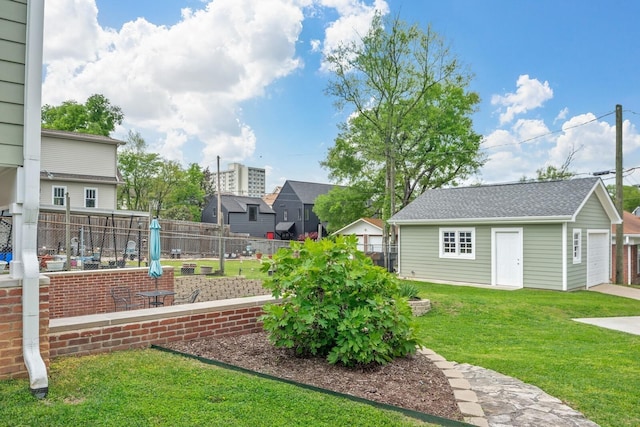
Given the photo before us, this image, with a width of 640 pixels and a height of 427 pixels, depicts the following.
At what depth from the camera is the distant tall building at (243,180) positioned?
239 ft

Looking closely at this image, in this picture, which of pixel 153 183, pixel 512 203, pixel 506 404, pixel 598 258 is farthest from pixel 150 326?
pixel 153 183

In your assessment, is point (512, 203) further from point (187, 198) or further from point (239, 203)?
point (187, 198)

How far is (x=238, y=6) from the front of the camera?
13.0 metres

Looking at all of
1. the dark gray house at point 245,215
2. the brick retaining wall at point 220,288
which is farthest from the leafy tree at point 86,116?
the brick retaining wall at point 220,288

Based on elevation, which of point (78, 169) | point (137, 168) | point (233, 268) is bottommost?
point (233, 268)

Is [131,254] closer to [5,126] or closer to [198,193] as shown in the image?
[5,126]

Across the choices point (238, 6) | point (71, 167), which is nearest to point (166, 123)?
point (71, 167)

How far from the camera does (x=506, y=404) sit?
3832mm

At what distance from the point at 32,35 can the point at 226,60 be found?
14.9 meters

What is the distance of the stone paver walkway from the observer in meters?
3.41

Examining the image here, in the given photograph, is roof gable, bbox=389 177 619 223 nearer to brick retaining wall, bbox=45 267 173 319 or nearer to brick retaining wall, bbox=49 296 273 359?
brick retaining wall, bbox=45 267 173 319

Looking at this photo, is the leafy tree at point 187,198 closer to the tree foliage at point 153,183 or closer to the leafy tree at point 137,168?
the tree foliage at point 153,183

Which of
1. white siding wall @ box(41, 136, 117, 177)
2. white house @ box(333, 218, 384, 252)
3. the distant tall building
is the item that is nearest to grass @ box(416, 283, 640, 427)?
white house @ box(333, 218, 384, 252)

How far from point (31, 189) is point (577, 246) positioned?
49.8 ft
